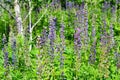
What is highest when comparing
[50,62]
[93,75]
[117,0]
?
[117,0]

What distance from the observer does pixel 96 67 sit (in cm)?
588

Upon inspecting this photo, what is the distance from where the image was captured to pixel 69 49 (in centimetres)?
643

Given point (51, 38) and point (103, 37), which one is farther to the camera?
point (103, 37)

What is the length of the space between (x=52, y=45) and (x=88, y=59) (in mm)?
1047

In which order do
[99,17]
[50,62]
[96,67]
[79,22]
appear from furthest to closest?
[99,17] < [79,22] < [96,67] < [50,62]

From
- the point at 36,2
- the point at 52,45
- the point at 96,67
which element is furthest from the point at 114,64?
the point at 36,2

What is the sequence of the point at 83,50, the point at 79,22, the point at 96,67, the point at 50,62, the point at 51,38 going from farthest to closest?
the point at 79,22, the point at 83,50, the point at 96,67, the point at 51,38, the point at 50,62

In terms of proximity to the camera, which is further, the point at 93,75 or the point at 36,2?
the point at 36,2

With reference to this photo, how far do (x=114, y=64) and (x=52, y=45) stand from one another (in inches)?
53.7

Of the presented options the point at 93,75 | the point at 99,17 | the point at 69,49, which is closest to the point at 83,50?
the point at 69,49

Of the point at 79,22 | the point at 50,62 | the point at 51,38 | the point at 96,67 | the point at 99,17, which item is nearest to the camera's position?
the point at 50,62

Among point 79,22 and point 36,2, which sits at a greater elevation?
point 36,2

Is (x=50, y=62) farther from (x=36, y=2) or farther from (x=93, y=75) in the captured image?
(x=36, y=2)

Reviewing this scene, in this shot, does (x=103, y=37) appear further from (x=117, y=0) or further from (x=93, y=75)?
(x=117, y=0)
